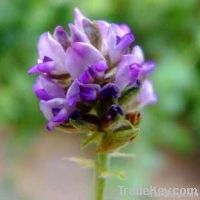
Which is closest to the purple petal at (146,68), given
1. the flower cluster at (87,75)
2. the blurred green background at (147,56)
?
the flower cluster at (87,75)

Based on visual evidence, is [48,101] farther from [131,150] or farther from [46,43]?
[131,150]

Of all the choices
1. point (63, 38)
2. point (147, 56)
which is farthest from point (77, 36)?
point (147, 56)

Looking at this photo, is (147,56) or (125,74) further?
(147,56)

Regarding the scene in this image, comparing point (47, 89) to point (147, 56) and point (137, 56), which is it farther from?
point (147, 56)

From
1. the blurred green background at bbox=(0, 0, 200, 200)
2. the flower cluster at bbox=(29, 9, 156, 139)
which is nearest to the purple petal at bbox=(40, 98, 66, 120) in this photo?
the flower cluster at bbox=(29, 9, 156, 139)

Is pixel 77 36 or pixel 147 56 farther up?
pixel 77 36

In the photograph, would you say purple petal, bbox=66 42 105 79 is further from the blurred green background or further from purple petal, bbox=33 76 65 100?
the blurred green background
